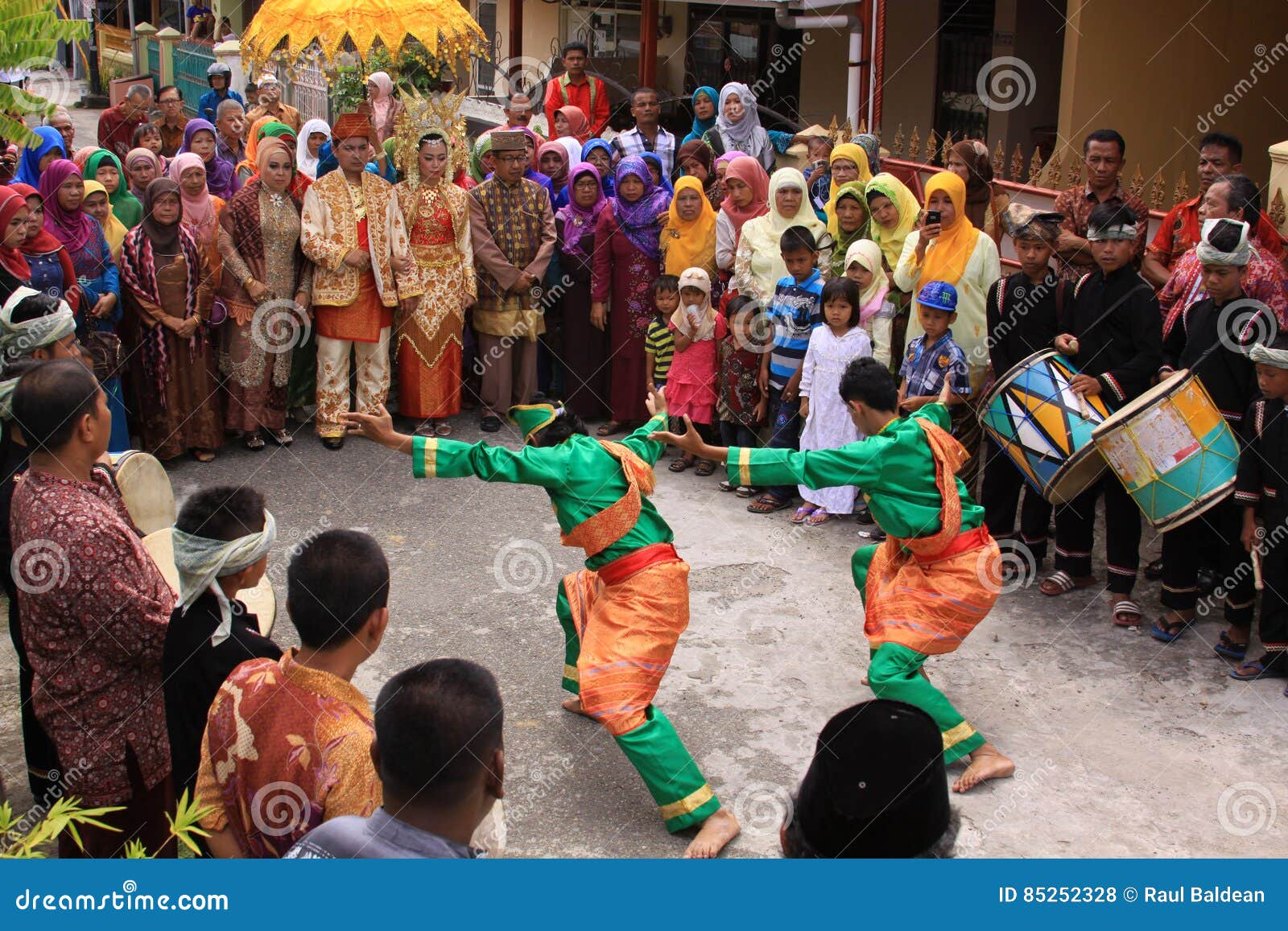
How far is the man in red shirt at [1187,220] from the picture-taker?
256 inches

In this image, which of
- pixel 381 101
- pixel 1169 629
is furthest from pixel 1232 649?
pixel 381 101

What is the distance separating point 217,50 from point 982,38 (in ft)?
30.4

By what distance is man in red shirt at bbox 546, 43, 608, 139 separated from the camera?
37.2ft

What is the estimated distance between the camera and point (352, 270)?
25.9 ft

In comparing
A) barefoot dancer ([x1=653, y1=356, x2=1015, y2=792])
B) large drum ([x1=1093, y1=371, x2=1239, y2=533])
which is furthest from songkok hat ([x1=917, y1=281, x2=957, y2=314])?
barefoot dancer ([x1=653, y1=356, x2=1015, y2=792])

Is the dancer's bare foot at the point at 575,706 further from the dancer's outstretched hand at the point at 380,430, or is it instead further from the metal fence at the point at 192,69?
the metal fence at the point at 192,69

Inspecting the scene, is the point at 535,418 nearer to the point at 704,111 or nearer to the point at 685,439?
the point at 685,439

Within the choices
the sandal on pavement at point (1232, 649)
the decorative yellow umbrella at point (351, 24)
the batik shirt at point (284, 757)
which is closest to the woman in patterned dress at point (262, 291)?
the decorative yellow umbrella at point (351, 24)

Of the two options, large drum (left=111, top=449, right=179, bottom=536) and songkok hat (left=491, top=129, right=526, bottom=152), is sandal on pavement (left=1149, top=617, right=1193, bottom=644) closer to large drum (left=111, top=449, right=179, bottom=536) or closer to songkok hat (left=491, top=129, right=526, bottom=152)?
large drum (left=111, top=449, right=179, bottom=536)

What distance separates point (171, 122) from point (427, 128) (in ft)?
12.6

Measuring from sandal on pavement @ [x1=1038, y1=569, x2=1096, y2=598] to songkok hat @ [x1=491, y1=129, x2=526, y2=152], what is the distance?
4.28m

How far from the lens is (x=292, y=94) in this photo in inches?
688

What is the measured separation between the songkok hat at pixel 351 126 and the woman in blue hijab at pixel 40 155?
5.21 ft

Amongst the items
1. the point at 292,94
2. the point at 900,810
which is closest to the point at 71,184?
the point at 900,810
